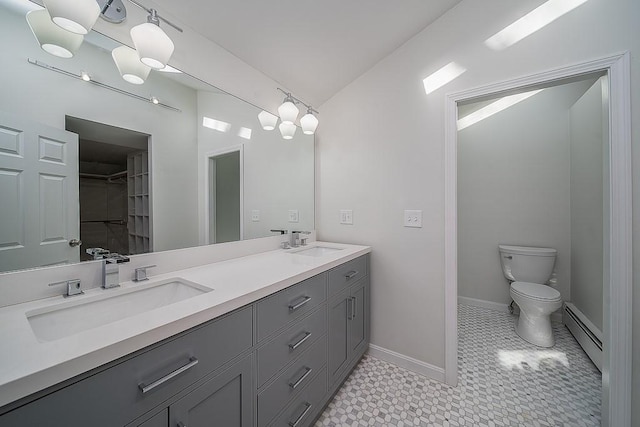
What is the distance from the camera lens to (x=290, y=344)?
3.52ft

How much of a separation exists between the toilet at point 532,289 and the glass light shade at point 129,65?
119 inches

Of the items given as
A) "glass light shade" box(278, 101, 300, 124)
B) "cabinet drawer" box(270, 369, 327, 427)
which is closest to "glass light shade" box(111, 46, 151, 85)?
"glass light shade" box(278, 101, 300, 124)

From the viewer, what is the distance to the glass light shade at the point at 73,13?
77 centimetres

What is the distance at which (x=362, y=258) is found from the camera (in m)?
1.82


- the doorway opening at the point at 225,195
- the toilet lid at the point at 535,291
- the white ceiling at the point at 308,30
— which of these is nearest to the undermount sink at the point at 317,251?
the doorway opening at the point at 225,195

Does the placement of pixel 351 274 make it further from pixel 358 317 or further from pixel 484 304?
pixel 484 304

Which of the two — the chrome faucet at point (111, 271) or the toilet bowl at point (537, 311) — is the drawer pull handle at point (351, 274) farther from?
the toilet bowl at point (537, 311)

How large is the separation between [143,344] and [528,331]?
9.15ft

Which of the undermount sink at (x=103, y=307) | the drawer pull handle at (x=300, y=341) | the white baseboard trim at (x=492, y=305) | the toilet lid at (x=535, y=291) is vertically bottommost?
the white baseboard trim at (x=492, y=305)

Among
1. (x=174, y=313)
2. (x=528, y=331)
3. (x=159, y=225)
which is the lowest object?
(x=528, y=331)

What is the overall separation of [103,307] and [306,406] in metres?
0.99

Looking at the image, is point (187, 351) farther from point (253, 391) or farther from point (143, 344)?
point (253, 391)

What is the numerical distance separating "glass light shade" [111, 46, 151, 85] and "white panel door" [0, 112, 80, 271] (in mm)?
342

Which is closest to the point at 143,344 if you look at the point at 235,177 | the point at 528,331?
the point at 235,177
